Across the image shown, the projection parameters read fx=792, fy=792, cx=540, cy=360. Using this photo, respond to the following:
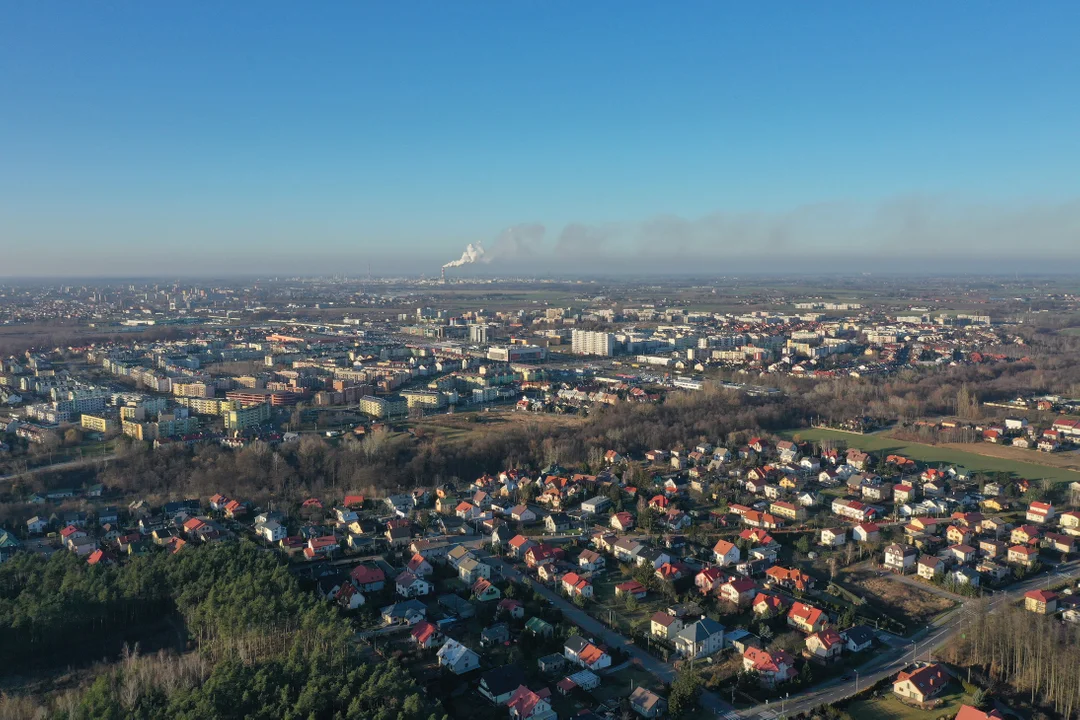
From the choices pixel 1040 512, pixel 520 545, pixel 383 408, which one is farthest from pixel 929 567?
pixel 383 408

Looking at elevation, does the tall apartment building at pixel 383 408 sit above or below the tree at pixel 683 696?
above

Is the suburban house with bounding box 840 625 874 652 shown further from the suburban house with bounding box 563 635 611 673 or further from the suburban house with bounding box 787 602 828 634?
the suburban house with bounding box 563 635 611 673

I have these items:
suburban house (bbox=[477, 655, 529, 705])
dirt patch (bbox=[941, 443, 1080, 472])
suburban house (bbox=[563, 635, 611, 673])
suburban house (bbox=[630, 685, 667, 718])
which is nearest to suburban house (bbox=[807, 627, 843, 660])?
suburban house (bbox=[630, 685, 667, 718])

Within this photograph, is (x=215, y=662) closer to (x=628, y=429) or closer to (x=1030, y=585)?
(x=1030, y=585)

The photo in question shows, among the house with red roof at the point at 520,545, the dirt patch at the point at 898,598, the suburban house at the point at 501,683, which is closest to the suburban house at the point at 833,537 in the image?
the dirt patch at the point at 898,598

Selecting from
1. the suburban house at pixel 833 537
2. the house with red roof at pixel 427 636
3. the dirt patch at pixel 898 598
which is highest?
the house with red roof at pixel 427 636

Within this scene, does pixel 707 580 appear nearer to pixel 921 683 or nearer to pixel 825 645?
pixel 825 645

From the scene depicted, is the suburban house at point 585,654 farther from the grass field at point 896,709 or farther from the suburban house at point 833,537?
the suburban house at point 833,537
